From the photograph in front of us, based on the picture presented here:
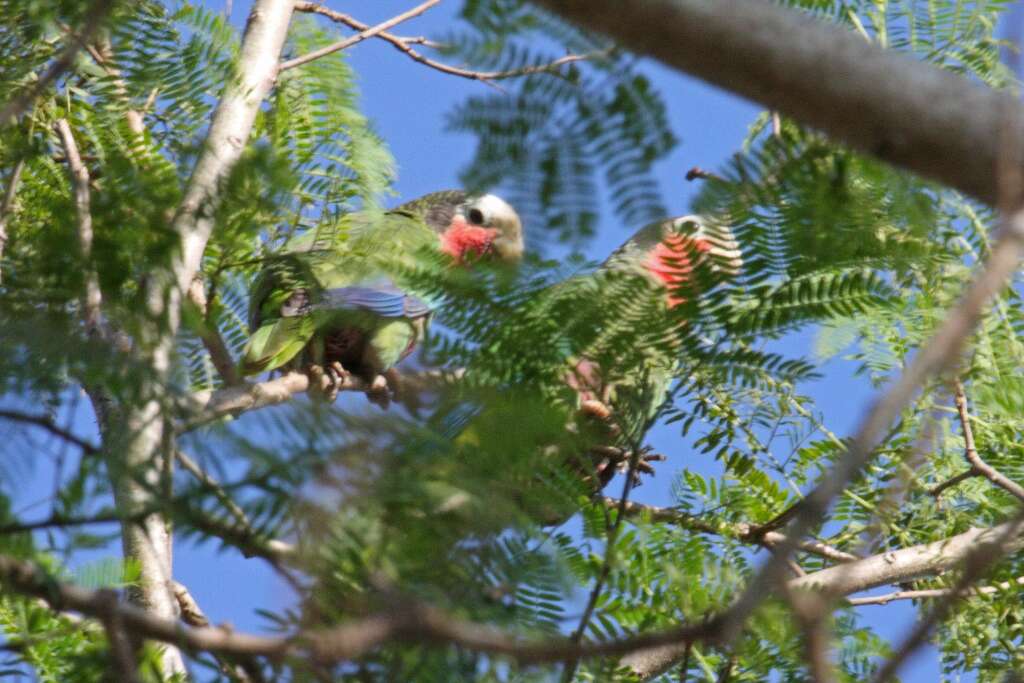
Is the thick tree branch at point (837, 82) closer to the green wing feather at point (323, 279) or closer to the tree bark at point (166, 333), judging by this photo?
the tree bark at point (166, 333)

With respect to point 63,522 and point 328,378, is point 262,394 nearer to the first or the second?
point 328,378

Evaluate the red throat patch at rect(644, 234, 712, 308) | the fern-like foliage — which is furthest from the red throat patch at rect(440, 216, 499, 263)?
the red throat patch at rect(644, 234, 712, 308)

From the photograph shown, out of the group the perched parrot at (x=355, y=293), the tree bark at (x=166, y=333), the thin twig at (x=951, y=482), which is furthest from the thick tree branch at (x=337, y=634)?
the thin twig at (x=951, y=482)

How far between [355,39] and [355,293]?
593 mm

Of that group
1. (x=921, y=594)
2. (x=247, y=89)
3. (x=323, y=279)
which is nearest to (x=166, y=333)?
(x=323, y=279)

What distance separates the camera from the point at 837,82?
0.97 meters

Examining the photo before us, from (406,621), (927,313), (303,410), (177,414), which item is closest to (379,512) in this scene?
(303,410)

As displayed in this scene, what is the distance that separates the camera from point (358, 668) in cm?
127

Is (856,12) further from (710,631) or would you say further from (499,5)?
(710,631)

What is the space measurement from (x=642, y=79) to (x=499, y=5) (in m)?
0.16

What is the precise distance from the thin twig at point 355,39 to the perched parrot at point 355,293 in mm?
353

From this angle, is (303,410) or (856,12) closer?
(303,410)

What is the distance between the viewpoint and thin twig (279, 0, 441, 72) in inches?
110

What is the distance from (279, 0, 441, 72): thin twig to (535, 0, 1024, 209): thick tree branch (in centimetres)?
189
